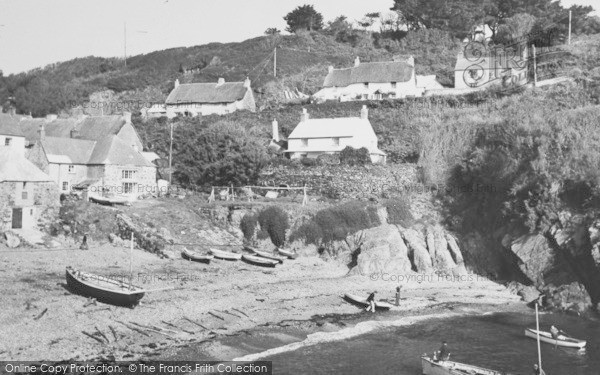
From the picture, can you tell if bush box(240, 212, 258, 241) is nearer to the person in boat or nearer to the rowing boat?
the person in boat

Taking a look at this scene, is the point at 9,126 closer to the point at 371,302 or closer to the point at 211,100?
the point at 211,100

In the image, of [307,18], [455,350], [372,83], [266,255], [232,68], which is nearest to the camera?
[455,350]

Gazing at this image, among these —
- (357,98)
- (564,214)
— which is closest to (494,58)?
(357,98)

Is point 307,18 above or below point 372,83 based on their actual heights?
above

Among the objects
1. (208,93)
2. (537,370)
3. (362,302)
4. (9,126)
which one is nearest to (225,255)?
(362,302)

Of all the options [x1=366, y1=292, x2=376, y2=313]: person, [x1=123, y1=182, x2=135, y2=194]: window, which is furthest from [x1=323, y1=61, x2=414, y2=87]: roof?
[x1=366, y1=292, x2=376, y2=313]: person

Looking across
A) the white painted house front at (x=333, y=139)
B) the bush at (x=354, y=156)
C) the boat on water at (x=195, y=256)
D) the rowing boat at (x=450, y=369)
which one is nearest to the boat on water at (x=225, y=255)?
the boat on water at (x=195, y=256)

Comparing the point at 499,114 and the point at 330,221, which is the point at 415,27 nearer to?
the point at 499,114
